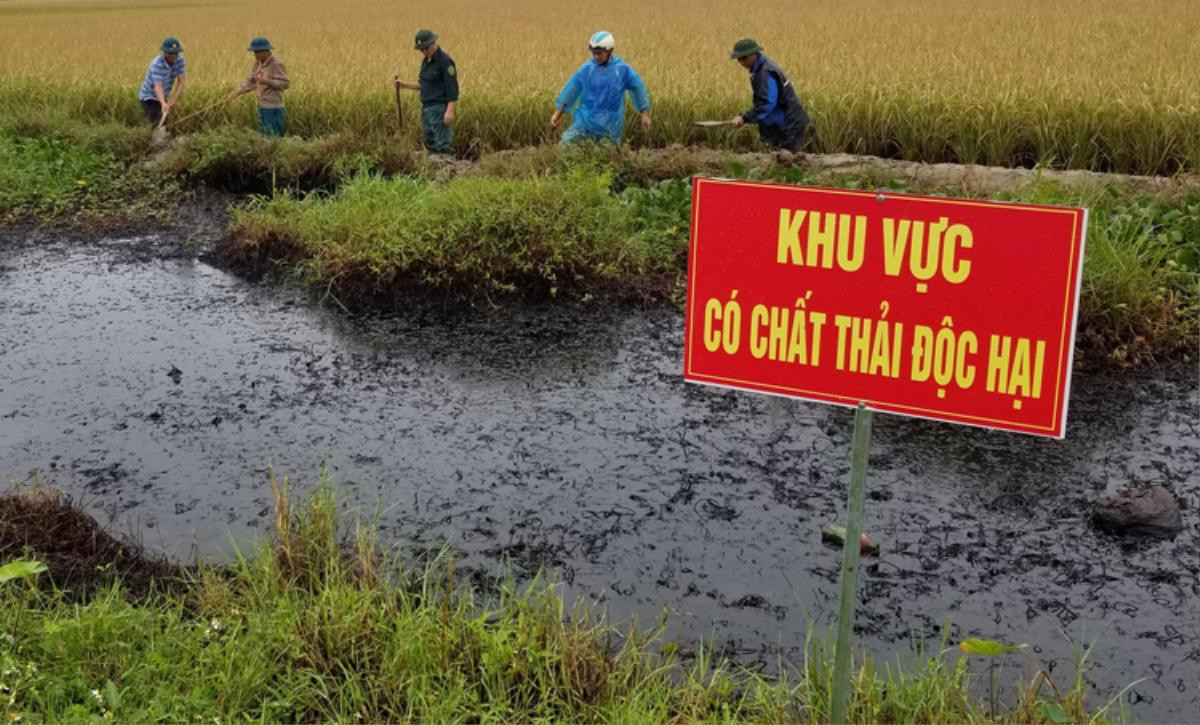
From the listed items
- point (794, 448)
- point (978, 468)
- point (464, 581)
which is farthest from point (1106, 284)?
point (464, 581)

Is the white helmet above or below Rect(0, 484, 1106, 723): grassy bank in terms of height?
above

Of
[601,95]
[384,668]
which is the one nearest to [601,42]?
[601,95]

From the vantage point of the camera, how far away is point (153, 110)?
13.4 meters

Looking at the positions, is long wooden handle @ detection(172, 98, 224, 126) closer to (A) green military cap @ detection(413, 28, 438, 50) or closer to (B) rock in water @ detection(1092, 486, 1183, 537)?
(A) green military cap @ detection(413, 28, 438, 50)

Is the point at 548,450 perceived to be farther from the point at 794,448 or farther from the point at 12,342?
the point at 12,342

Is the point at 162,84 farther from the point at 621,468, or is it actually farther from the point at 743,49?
the point at 621,468

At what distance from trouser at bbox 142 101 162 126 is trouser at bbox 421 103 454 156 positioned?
136 inches

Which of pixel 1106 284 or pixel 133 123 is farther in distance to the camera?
pixel 133 123

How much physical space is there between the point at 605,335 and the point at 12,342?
3.53 m

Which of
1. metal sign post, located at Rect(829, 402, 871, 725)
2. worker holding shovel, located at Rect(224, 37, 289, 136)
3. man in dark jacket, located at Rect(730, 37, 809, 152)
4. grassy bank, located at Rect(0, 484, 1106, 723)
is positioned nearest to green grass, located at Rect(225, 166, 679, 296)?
man in dark jacket, located at Rect(730, 37, 809, 152)

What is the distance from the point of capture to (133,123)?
14578 millimetres

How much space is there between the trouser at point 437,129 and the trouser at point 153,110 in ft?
11.3

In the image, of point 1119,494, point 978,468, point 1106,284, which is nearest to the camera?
point 1119,494

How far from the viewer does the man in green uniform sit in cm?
1118
